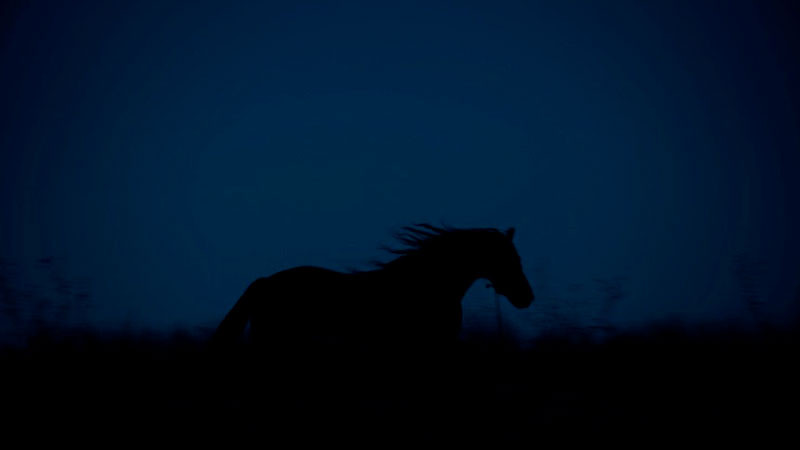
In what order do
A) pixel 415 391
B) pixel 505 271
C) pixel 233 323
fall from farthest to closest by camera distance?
pixel 505 271 < pixel 233 323 < pixel 415 391

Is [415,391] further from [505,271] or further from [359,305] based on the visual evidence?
[505,271]

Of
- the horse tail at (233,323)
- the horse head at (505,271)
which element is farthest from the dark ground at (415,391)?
the horse head at (505,271)

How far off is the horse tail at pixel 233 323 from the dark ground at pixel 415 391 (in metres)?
0.11

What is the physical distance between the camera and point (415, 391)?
3242 millimetres

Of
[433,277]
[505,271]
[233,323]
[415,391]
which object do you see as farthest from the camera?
[505,271]

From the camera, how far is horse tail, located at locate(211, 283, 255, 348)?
354cm

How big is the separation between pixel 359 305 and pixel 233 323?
3.28ft

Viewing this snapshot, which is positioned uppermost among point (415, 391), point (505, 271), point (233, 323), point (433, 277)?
point (505, 271)

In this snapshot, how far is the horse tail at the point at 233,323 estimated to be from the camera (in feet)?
11.6

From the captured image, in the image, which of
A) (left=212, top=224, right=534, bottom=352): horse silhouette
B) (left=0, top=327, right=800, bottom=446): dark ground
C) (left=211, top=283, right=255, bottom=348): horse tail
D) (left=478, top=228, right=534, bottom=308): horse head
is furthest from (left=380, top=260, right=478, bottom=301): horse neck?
(left=211, top=283, right=255, bottom=348): horse tail

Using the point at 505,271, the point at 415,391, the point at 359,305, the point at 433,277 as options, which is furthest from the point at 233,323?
the point at 505,271

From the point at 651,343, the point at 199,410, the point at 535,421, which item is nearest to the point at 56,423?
the point at 199,410

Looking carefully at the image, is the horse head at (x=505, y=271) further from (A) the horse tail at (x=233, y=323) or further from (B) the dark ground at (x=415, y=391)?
(A) the horse tail at (x=233, y=323)

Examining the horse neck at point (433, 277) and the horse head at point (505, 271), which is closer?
the horse neck at point (433, 277)
